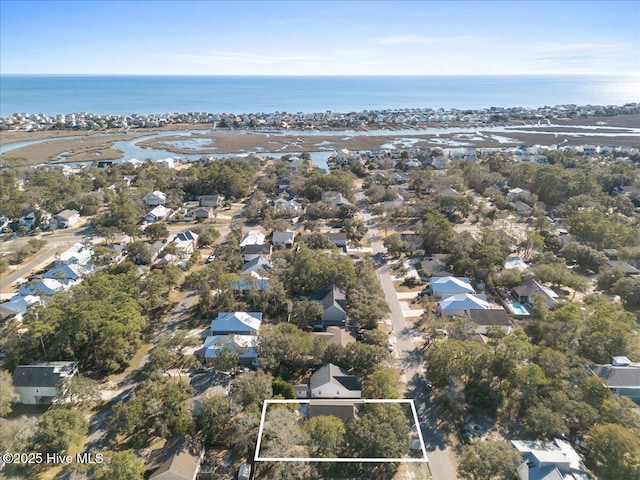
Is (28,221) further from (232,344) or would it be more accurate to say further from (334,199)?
(232,344)

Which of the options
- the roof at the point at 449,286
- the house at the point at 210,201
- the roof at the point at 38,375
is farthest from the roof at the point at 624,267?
the house at the point at 210,201

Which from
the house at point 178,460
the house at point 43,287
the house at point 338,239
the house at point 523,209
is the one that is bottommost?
the house at point 178,460

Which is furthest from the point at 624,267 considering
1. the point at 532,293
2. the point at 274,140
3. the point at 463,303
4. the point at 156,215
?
the point at 274,140

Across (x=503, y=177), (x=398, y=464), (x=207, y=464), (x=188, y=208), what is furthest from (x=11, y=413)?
(x=503, y=177)

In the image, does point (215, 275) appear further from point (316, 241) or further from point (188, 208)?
point (188, 208)

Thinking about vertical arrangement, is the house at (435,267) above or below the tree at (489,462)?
above

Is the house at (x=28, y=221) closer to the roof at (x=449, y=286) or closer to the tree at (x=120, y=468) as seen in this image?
the tree at (x=120, y=468)
